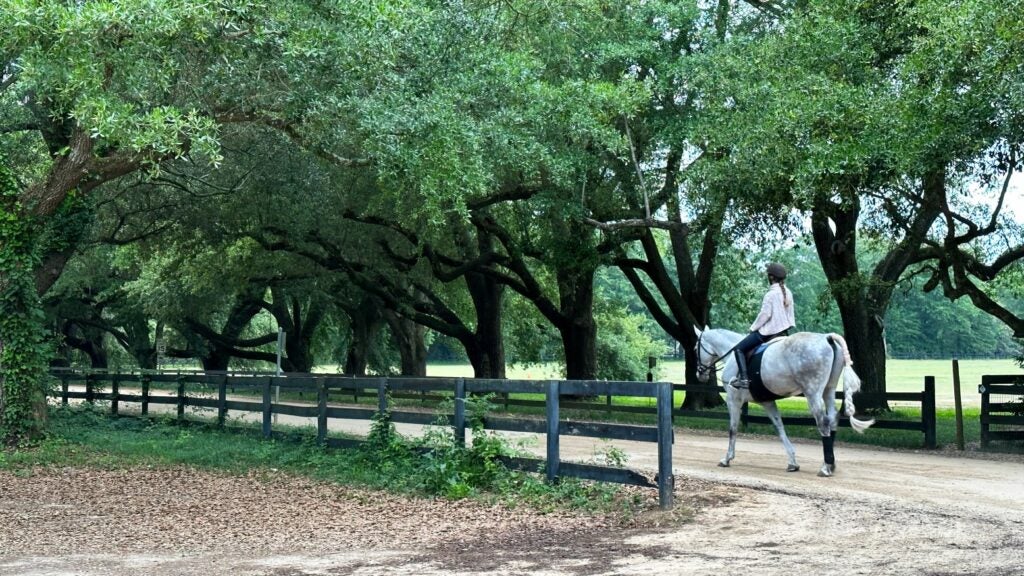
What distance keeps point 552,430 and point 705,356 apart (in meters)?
3.74

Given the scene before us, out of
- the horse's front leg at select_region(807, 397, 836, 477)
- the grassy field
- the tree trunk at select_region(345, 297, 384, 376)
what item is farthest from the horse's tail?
the grassy field

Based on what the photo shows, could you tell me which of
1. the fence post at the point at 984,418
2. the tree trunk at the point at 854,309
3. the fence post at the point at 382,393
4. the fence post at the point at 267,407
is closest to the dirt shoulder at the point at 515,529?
the fence post at the point at 382,393

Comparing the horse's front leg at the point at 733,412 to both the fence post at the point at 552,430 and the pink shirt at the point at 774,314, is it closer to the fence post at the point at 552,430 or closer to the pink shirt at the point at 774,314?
the pink shirt at the point at 774,314

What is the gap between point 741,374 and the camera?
13352mm

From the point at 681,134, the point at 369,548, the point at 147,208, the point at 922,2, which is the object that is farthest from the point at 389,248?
the point at 369,548

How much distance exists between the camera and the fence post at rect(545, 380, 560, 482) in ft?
37.1

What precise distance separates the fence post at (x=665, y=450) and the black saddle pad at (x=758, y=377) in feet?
11.1

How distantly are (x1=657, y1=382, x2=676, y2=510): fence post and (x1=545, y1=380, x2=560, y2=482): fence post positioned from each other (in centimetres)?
151

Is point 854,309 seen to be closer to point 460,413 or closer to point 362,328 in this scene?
point 460,413

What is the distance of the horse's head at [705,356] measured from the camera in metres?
14.2

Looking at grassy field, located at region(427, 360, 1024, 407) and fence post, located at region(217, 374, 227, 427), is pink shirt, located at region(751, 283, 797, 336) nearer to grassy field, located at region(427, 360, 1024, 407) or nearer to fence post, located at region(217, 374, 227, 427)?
fence post, located at region(217, 374, 227, 427)

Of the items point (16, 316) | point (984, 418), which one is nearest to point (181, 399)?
point (16, 316)

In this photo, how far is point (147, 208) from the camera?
997 inches

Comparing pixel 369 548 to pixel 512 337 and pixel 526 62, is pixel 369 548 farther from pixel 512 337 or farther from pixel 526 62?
pixel 512 337
